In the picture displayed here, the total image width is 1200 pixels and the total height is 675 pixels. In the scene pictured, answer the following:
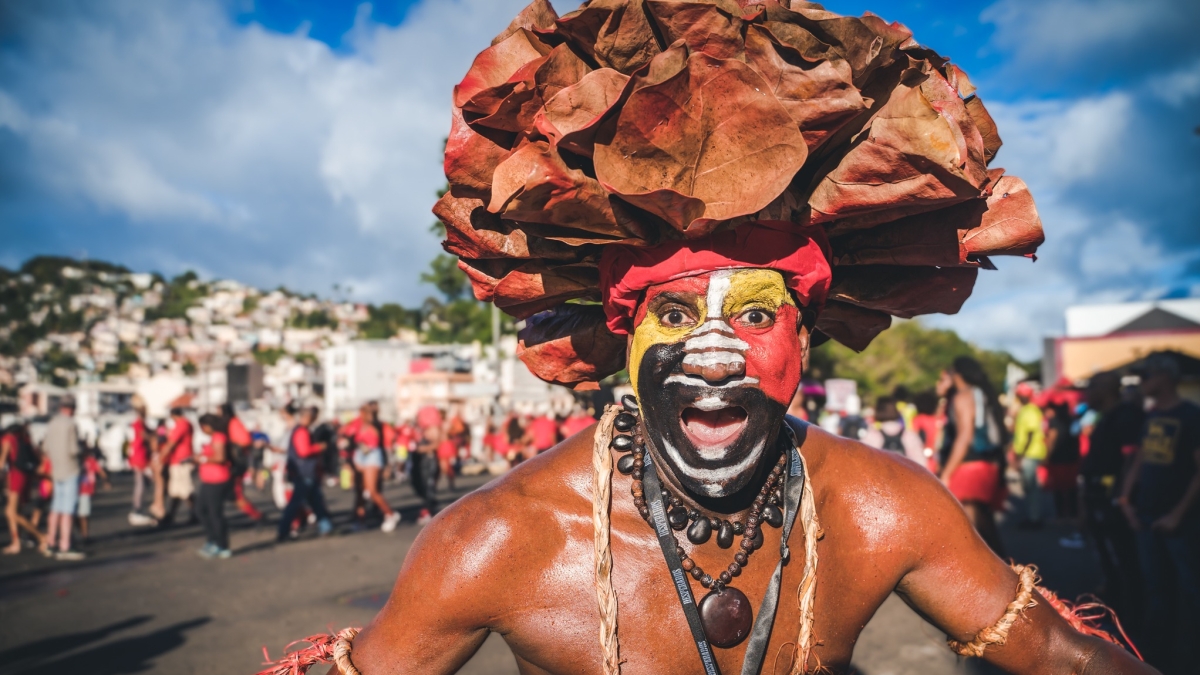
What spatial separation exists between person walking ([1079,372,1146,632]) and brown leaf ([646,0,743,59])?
18.5 ft

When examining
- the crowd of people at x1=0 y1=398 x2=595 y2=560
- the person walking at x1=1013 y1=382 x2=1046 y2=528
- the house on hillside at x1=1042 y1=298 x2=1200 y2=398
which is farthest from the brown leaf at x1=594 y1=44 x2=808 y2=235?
the house on hillside at x1=1042 y1=298 x2=1200 y2=398

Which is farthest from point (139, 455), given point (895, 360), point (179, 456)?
point (895, 360)

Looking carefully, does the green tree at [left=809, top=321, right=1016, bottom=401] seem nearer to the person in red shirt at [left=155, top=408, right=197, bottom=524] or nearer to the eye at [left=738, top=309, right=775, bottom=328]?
the person in red shirt at [left=155, top=408, right=197, bottom=524]

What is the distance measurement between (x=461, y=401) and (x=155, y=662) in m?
37.1

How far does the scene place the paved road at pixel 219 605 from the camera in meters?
5.38

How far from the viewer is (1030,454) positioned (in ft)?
34.1

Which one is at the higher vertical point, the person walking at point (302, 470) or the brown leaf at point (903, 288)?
the brown leaf at point (903, 288)

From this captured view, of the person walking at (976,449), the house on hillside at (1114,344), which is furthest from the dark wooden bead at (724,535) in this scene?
the house on hillside at (1114,344)

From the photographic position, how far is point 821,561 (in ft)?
6.36

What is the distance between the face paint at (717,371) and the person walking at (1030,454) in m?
9.78

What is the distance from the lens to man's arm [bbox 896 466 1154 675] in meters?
1.85

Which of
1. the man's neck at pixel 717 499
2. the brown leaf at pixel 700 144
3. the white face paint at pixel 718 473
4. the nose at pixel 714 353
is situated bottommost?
the man's neck at pixel 717 499

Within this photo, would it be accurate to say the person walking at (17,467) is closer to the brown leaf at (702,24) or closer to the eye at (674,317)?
the eye at (674,317)

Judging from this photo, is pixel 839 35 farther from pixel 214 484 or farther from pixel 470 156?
pixel 214 484
